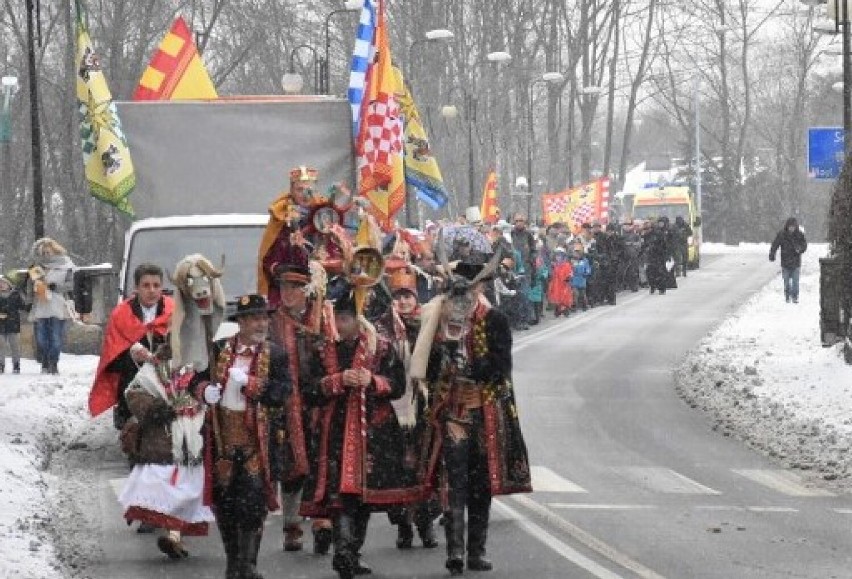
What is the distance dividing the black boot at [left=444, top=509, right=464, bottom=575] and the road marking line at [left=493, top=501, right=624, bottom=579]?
2.31 feet

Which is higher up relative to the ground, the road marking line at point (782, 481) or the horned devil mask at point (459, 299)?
the horned devil mask at point (459, 299)

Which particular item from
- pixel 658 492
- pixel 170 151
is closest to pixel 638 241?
pixel 170 151

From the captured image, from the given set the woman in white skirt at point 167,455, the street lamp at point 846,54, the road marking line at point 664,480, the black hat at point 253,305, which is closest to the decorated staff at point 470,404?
the black hat at point 253,305

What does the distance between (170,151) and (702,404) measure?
6444 millimetres

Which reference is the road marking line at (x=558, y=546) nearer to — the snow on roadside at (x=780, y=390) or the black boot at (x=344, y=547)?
the black boot at (x=344, y=547)

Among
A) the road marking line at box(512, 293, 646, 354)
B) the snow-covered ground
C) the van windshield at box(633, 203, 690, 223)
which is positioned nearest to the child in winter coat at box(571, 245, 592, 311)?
the road marking line at box(512, 293, 646, 354)

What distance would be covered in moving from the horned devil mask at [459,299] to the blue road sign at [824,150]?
2130 centimetres

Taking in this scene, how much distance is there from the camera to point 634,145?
177625 mm

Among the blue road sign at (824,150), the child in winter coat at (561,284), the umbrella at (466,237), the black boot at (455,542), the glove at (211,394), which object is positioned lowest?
the child in winter coat at (561,284)

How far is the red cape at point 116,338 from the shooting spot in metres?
13.0

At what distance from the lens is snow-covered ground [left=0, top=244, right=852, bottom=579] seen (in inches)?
523

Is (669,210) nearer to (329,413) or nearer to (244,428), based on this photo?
(329,413)

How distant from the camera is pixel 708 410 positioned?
71.9ft

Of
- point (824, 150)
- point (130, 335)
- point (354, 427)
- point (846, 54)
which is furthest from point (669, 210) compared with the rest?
point (354, 427)
